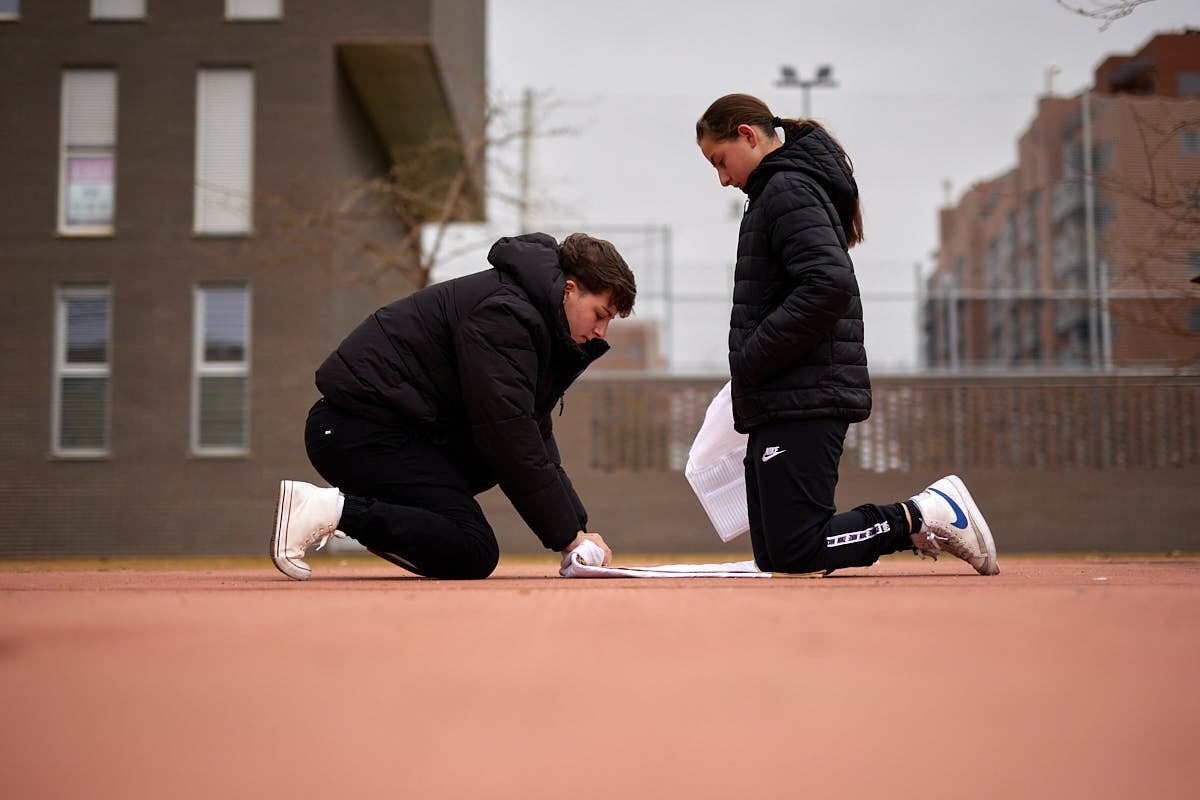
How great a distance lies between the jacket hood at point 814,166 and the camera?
12.8 feet

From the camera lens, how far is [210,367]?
1617 centimetres

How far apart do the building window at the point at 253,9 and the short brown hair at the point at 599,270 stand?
46.0 ft

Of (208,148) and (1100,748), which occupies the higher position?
(208,148)

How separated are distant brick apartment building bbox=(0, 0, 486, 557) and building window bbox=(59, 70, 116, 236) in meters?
0.03

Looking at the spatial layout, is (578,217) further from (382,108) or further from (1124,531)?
(1124,531)

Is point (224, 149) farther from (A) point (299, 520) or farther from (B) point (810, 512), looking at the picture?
(B) point (810, 512)

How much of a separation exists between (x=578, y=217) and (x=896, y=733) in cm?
1386

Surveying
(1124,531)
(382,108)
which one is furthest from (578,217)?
(1124,531)

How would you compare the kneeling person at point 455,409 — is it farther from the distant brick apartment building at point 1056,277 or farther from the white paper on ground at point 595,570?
the distant brick apartment building at point 1056,277

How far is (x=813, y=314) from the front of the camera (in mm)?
3658

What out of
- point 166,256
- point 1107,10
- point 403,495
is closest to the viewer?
point 403,495

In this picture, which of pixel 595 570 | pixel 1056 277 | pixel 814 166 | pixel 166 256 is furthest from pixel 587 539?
pixel 1056 277

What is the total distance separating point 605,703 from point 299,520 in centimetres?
220

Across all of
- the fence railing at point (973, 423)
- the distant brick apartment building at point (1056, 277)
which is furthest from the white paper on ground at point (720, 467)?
the distant brick apartment building at point (1056, 277)
